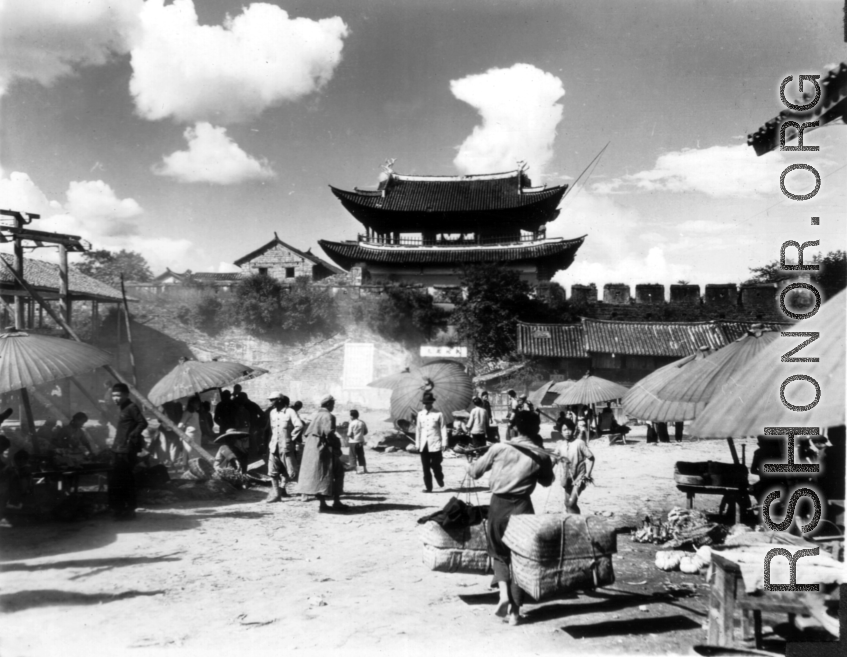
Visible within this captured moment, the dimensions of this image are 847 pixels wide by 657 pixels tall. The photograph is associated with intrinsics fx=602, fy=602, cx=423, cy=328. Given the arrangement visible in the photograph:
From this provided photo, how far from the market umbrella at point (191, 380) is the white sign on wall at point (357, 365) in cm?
1285

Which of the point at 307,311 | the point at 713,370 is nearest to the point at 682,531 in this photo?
the point at 713,370

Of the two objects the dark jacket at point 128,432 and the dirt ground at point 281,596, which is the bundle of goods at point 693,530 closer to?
the dirt ground at point 281,596

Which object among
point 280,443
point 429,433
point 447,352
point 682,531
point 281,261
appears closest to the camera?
point 682,531

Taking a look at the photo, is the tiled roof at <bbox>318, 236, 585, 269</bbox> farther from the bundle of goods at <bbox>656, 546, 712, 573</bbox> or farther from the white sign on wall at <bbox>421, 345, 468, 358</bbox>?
the bundle of goods at <bbox>656, 546, 712, 573</bbox>

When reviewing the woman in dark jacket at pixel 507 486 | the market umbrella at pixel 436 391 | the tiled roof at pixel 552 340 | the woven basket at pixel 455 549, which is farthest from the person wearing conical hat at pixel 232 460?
the tiled roof at pixel 552 340

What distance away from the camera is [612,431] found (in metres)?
15.1

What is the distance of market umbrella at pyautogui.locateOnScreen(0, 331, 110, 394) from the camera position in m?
5.91

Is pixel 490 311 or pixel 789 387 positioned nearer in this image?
pixel 789 387

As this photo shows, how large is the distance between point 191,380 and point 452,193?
1964 centimetres

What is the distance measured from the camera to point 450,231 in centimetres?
2672

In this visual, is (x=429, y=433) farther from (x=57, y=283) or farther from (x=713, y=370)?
(x=57, y=283)

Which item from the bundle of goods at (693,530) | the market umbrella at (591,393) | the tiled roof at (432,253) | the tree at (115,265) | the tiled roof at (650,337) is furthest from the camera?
the tree at (115,265)

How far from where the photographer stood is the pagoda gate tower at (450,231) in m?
25.3

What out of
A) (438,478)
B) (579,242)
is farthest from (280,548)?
(579,242)
